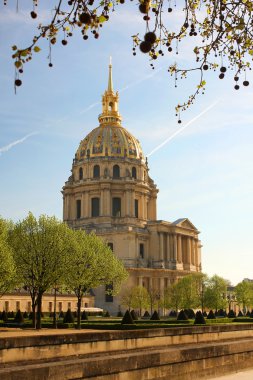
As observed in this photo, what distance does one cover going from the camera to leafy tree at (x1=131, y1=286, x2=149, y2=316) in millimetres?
76812

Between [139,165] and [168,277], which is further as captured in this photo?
[139,165]

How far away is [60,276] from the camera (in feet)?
136

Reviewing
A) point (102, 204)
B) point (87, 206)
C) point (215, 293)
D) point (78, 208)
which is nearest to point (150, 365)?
point (215, 293)

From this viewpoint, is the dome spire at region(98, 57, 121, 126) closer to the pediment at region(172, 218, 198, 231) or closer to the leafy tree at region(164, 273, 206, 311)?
the pediment at region(172, 218, 198, 231)

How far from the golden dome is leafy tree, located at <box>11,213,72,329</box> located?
201ft

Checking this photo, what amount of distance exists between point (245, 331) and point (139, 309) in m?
52.2

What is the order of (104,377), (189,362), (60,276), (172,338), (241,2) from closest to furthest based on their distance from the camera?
(241,2) → (104,377) → (189,362) → (172,338) → (60,276)

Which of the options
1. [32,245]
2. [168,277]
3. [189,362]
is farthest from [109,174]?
[189,362]

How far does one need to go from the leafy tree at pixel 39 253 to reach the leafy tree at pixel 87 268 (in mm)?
1484

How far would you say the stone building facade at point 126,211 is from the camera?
94438 mm

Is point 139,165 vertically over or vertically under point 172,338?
over

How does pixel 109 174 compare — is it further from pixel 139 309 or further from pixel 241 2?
pixel 241 2

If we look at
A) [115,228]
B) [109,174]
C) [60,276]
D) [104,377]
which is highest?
[109,174]

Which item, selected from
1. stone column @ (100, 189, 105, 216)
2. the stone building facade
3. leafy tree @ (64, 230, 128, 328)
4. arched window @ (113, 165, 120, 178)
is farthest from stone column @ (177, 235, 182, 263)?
leafy tree @ (64, 230, 128, 328)
